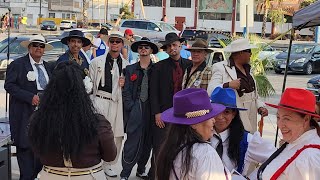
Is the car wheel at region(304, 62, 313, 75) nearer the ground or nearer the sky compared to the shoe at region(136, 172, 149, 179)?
nearer the sky

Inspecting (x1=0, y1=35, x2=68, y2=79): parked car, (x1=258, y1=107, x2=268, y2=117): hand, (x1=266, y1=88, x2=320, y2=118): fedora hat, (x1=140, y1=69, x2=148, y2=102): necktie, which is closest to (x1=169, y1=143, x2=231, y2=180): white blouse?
(x1=266, y1=88, x2=320, y2=118): fedora hat

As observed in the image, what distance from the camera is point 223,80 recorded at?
16.1 ft

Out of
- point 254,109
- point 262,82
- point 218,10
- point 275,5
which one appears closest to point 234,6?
point 218,10

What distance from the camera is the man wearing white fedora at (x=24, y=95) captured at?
16.8 ft

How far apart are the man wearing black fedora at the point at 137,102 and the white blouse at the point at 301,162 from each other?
119 inches

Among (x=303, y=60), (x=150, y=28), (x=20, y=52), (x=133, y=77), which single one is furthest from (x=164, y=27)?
(x=133, y=77)

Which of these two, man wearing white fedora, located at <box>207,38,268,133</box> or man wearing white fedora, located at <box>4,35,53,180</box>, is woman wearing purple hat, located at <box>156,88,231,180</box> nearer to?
man wearing white fedora, located at <box>207,38,268,133</box>

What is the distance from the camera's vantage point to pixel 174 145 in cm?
246

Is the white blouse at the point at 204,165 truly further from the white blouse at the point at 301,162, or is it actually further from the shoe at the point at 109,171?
the shoe at the point at 109,171

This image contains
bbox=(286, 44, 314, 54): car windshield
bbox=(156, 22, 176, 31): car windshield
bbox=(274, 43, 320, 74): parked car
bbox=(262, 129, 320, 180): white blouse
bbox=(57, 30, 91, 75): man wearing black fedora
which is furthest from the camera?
bbox=(156, 22, 176, 31): car windshield

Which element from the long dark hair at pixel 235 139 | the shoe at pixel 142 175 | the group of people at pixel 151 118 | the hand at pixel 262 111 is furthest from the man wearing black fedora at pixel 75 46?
the long dark hair at pixel 235 139

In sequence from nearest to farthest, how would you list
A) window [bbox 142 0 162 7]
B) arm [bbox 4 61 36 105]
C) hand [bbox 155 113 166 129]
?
arm [bbox 4 61 36 105]
hand [bbox 155 113 166 129]
window [bbox 142 0 162 7]

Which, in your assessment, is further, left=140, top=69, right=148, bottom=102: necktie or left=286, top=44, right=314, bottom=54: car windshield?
left=286, top=44, right=314, bottom=54: car windshield

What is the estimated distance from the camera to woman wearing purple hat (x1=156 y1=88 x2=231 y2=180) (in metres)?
2.37
